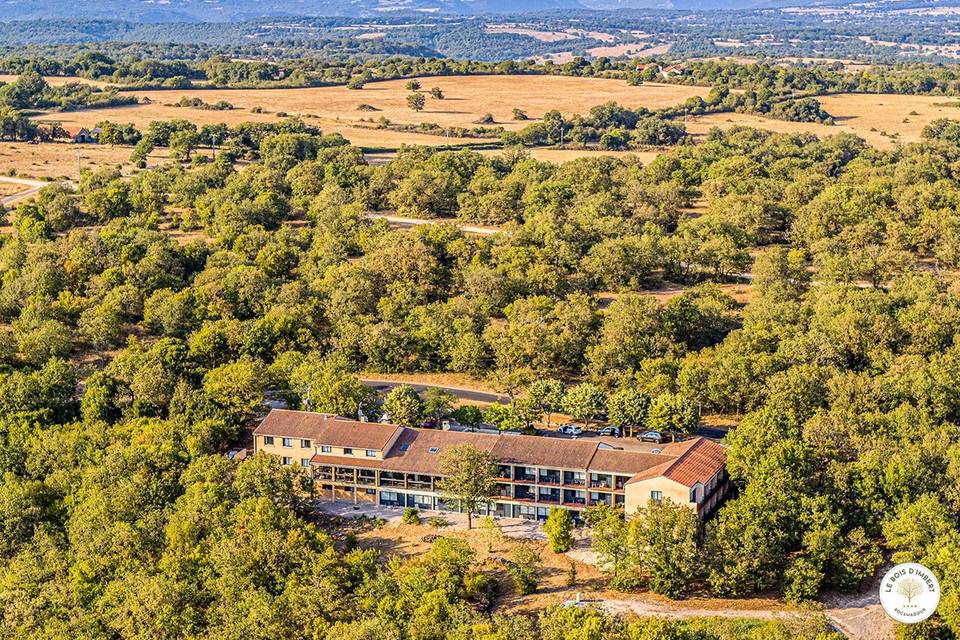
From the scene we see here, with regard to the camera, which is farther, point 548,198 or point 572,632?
point 548,198

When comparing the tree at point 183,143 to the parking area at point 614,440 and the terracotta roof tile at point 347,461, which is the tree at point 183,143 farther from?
the parking area at point 614,440

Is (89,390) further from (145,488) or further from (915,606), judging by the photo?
(915,606)

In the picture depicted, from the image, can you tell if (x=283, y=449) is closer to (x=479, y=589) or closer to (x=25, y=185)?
(x=479, y=589)

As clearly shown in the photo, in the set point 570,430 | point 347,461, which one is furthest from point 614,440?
point 347,461

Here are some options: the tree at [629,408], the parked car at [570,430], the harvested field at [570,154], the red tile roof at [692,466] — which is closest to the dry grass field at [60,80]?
the harvested field at [570,154]

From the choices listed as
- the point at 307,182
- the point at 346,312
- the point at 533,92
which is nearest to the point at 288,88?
the point at 533,92

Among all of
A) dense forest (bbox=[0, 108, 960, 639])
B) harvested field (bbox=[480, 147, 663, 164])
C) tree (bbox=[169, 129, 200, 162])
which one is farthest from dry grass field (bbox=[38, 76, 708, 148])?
dense forest (bbox=[0, 108, 960, 639])

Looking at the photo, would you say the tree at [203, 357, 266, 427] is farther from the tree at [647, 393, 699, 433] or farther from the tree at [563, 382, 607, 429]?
the tree at [647, 393, 699, 433]
